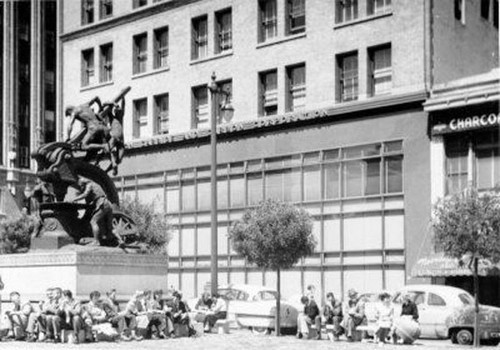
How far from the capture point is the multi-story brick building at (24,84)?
82.6m

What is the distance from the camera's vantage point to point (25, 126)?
280 feet

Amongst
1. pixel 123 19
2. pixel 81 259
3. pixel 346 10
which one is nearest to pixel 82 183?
pixel 81 259

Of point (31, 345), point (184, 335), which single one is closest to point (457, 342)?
point (184, 335)

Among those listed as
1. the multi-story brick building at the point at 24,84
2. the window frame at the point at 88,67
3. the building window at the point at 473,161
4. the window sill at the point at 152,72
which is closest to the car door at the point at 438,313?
the building window at the point at 473,161

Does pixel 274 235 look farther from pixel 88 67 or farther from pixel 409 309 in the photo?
pixel 88 67

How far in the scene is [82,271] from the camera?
24109mm

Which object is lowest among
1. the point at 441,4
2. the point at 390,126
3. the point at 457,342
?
the point at 457,342

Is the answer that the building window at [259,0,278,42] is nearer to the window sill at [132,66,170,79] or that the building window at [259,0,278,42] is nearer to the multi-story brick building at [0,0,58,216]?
the window sill at [132,66,170,79]

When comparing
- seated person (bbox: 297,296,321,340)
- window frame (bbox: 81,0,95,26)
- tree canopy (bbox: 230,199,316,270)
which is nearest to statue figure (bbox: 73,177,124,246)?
tree canopy (bbox: 230,199,316,270)

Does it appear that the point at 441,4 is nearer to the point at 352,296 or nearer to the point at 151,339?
the point at 352,296

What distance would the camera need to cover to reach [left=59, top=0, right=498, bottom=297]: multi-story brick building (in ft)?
132

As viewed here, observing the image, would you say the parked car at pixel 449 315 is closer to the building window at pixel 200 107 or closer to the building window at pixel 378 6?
the building window at pixel 378 6

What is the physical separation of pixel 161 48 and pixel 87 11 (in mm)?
7586

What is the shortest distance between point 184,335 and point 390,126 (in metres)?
17.5
